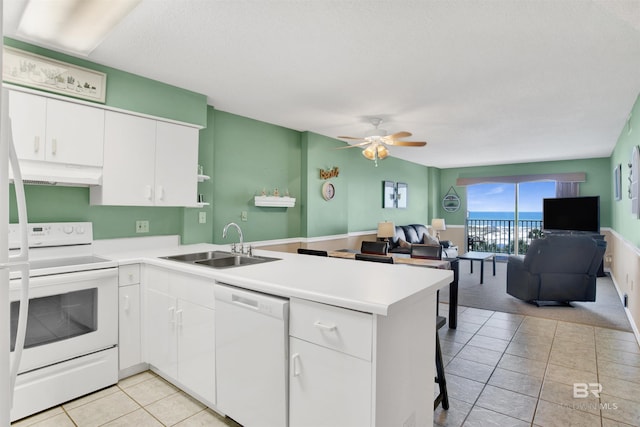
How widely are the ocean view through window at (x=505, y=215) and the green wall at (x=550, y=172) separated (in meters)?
0.30

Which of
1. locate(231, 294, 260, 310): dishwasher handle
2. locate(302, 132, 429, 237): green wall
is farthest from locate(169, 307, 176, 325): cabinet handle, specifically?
locate(302, 132, 429, 237): green wall

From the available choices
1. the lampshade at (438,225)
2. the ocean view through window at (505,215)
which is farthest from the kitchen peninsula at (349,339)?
the ocean view through window at (505,215)

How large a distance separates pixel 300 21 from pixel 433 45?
0.98 metres

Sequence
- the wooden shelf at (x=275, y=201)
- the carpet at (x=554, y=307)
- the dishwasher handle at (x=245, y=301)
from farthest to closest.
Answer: the wooden shelf at (x=275, y=201), the carpet at (x=554, y=307), the dishwasher handle at (x=245, y=301)

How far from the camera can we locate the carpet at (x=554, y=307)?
392 cm

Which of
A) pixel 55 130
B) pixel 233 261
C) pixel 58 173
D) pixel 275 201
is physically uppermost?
pixel 55 130

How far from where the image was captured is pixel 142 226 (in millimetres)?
3240

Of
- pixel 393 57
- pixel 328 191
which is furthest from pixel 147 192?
pixel 328 191

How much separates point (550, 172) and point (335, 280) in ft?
26.8

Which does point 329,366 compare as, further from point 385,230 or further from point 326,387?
point 385,230

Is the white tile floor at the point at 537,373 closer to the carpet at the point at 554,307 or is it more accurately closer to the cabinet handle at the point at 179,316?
the carpet at the point at 554,307

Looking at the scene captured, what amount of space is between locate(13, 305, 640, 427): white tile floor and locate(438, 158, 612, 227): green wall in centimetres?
516

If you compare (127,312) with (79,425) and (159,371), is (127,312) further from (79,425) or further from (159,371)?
(79,425)

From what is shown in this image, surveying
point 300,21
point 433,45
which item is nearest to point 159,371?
point 300,21
